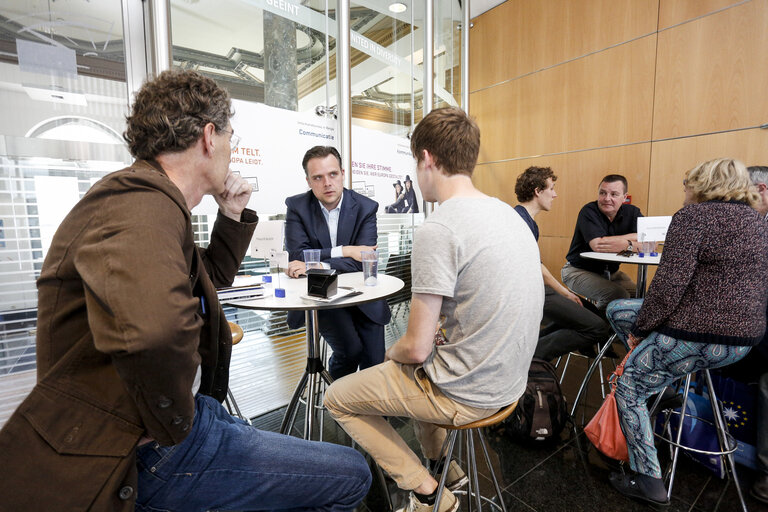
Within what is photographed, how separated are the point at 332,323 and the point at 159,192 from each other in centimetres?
162

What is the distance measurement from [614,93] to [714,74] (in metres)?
0.87

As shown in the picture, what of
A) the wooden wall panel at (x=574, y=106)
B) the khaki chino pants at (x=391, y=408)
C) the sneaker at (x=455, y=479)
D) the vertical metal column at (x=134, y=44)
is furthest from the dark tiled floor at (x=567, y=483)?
the wooden wall panel at (x=574, y=106)

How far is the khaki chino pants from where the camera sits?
3.98 feet

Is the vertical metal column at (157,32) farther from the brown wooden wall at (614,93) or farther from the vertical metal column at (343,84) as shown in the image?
the brown wooden wall at (614,93)

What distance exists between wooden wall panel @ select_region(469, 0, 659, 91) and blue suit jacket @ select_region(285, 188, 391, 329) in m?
3.71

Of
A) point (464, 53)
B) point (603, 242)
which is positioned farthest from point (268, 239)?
point (464, 53)

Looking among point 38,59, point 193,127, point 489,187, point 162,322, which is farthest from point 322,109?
point 489,187

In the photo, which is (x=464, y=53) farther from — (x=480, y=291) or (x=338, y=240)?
(x=480, y=291)

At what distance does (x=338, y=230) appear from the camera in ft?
8.21

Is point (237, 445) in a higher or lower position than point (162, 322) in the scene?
lower

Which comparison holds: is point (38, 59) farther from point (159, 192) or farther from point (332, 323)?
point (332, 323)

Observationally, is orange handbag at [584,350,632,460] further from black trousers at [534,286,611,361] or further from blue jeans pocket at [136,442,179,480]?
blue jeans pocket at [136,442,179,480]

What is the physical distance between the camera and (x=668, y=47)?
3.77m

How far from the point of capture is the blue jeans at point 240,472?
855mm
